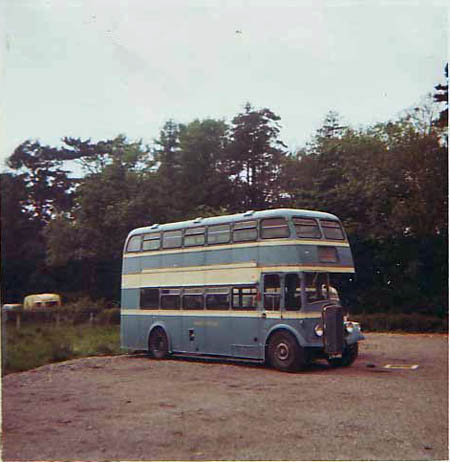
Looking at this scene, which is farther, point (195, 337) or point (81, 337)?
point (195, 337)

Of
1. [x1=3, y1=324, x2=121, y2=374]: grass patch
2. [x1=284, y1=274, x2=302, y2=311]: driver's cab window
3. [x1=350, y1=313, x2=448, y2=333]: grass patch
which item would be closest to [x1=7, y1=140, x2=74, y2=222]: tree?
[x1=3, y1=324, x2=121, y2=374]: grass patch

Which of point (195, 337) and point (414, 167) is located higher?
point (414, 167)

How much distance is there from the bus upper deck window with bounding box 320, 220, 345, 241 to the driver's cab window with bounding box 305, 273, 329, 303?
36cm

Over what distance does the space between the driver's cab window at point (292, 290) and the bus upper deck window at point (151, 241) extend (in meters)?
1.21

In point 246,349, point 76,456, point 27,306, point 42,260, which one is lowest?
point 76,456

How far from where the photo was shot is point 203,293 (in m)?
6.65

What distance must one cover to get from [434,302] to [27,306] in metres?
3.58

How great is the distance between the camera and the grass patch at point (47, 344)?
18.4 ft

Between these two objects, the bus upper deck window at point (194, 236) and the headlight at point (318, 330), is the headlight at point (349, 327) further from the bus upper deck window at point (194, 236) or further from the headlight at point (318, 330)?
the bus upper deck window at point (194, 236)

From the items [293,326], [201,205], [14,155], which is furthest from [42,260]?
[293,326]

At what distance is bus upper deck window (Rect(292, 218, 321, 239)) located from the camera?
626cm

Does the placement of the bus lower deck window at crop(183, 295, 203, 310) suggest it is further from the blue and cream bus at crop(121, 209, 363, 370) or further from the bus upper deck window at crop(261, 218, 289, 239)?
the bus upper deck window at crop(261, 218, 289, 239)

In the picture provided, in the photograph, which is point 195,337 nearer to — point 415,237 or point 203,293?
point 203,293

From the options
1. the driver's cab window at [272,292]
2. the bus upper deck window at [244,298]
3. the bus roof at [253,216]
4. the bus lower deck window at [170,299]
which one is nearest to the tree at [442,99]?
the bus roof at [253,216]
